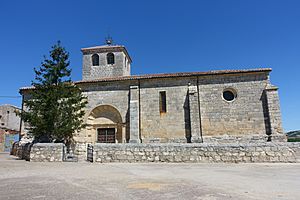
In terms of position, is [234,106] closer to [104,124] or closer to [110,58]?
[104,124]

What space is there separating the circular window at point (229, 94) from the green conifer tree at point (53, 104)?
1034 centimetres

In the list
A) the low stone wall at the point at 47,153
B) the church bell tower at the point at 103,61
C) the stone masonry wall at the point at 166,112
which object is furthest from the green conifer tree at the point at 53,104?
the church bell tower at the point at 103,61

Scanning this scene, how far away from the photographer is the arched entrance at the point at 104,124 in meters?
17.1

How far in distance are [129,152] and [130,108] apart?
19.5ft

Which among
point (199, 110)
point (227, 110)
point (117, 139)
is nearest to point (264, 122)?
point (227, 110)

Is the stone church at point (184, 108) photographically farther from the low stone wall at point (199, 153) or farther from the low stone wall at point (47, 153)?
the low stone wall at point (47, 153)

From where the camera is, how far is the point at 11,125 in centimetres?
2864

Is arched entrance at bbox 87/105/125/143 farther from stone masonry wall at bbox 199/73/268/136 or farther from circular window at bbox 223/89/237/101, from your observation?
circular window at bbox 223/89/237/101

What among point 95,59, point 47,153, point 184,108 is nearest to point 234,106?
point 184,108

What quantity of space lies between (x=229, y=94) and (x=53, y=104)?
12015 mm

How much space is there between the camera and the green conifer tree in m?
12.6

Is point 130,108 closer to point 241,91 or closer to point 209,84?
point 209,84

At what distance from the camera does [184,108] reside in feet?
52.4

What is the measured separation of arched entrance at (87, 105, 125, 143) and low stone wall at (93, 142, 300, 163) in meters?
6.29
